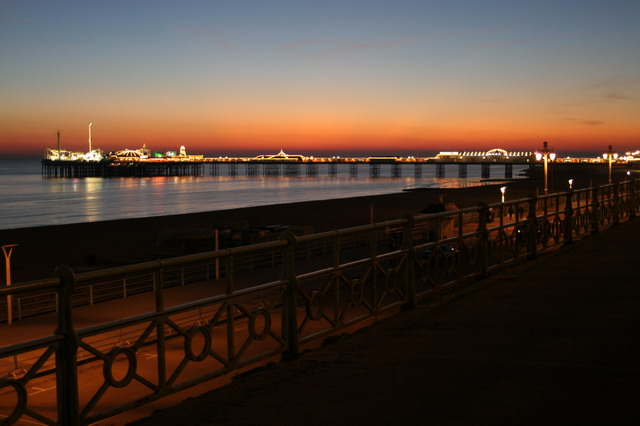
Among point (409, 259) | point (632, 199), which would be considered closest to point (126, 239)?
point (632, 199)

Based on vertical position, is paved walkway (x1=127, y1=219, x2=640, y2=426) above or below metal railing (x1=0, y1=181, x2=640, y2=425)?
below

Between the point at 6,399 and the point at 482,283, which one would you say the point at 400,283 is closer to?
the point at 482,283

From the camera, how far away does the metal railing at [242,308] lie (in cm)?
392

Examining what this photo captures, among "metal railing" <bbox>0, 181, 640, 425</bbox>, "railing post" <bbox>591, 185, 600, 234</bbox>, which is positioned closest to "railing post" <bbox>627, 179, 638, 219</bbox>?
"railing post" <bbox>591, 185, 600, 234</bbox>

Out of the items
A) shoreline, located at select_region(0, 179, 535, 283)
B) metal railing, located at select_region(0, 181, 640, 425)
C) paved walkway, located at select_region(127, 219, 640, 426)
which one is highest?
metal railing, located at select_region(0, 181, 640, 425)

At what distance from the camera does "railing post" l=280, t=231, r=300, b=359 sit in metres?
5.70

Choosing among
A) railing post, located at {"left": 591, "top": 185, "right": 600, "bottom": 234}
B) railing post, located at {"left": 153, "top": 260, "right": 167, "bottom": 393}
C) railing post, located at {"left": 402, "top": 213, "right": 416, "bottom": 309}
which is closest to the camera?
railing post, located at {"left": 153, "top": 260, "right": 167, "bottom": 393}

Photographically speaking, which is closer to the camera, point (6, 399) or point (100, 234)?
point (6, 399)

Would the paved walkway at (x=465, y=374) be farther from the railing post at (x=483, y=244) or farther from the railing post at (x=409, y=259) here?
the railing post at (x=483, y=244)

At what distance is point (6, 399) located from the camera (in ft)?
29.3

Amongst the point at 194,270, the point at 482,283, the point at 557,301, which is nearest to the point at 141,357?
the point at 482,283

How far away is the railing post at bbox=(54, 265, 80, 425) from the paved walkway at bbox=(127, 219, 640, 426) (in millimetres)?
599

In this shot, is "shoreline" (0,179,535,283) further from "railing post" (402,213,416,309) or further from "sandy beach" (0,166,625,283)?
"railing post" (402,213,416,309)

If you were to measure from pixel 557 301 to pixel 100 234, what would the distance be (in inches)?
1388
